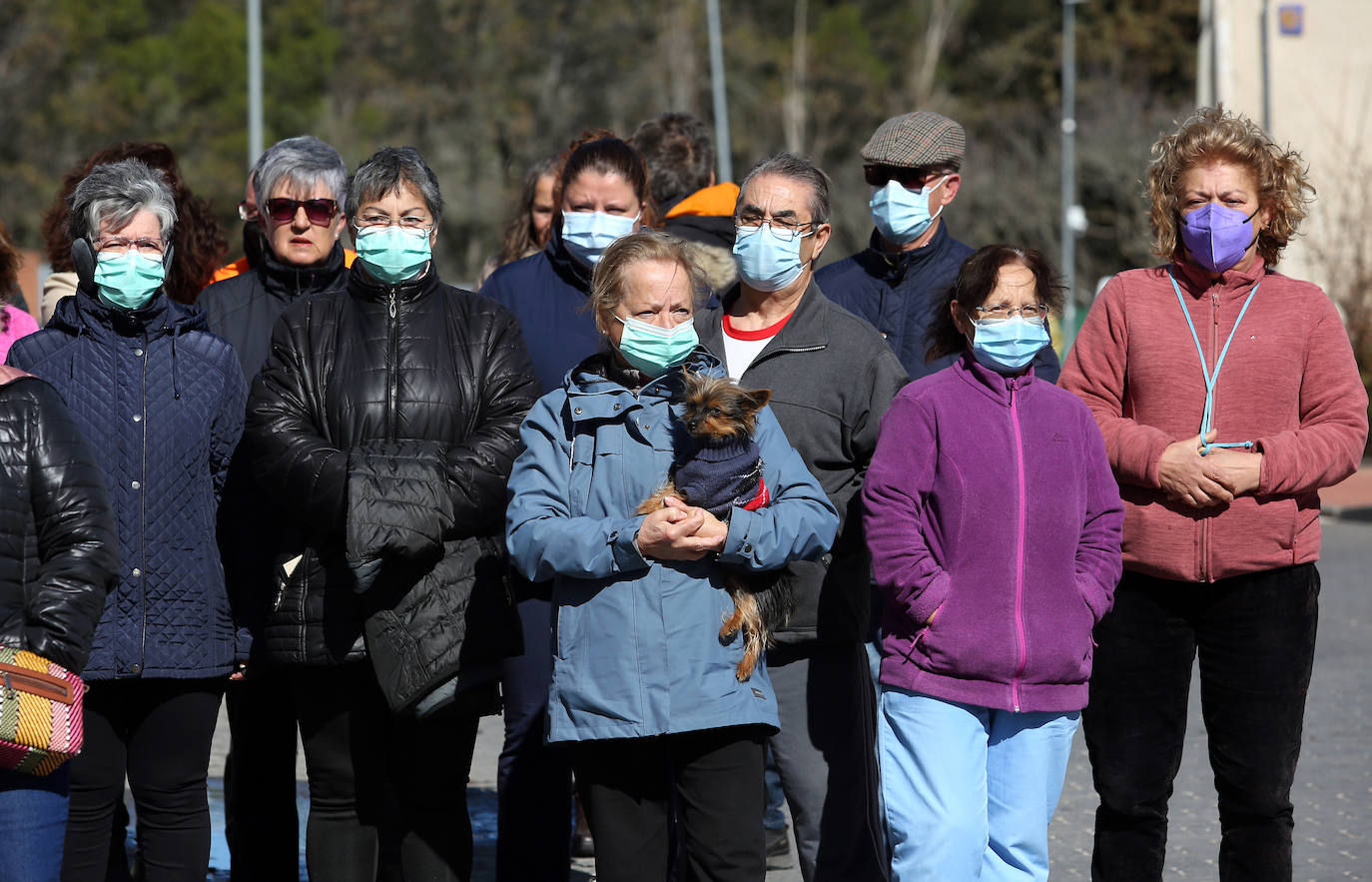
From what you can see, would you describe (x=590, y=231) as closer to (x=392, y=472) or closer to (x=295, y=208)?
(x=295, y=208)

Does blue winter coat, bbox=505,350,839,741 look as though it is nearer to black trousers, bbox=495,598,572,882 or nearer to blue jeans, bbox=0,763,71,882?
black trousers, bbox=495,598,572,882

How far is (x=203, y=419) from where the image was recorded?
471cm

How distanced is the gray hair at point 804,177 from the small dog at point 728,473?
0.92 meters

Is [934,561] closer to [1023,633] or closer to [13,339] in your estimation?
[1023,633]

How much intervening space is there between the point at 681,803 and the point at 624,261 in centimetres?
134

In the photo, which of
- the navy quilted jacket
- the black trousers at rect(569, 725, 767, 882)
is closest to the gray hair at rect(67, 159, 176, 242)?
the navy quilted jacket

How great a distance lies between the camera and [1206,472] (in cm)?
445

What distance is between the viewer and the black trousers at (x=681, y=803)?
4121 mm

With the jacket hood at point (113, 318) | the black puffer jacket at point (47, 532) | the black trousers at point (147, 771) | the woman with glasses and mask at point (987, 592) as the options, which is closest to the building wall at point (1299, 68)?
the woman with glasses and mask at point (987, 592)

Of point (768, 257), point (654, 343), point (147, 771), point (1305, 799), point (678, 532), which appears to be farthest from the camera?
point (1305, 799)

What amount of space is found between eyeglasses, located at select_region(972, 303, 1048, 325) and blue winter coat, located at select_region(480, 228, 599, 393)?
1325mm

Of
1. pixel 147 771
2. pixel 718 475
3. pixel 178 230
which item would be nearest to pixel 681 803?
pixel 718 475

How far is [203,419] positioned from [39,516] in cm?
92

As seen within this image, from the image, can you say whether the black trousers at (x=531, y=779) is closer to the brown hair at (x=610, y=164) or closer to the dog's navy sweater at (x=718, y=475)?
the dog's navy sweater at (x=718, y=475)
